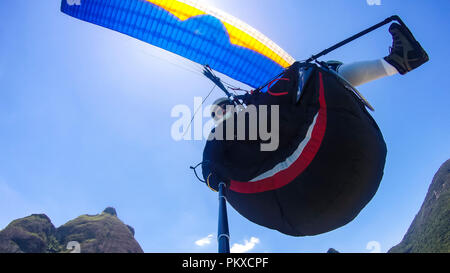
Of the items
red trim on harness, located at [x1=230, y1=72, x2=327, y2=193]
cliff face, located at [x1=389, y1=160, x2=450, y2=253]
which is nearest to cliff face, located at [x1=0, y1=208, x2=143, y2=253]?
red trim on harness, located at [x1=230, y1=72, x2=327, y2=193]

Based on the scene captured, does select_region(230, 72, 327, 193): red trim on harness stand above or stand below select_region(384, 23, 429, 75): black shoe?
below

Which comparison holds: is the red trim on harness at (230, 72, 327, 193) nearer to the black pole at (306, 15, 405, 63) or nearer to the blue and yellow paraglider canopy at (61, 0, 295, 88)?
the black pole at (306, 15, 405, 63)

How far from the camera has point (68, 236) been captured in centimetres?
6188

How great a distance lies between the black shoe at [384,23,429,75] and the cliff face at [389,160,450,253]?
60.6 m

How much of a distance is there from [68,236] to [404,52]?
75.9 meters

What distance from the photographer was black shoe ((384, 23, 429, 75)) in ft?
8.89

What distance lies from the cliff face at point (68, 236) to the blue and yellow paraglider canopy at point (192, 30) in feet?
186

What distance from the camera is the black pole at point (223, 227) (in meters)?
2.20

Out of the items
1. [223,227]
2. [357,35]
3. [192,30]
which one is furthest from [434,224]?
[223,227]
